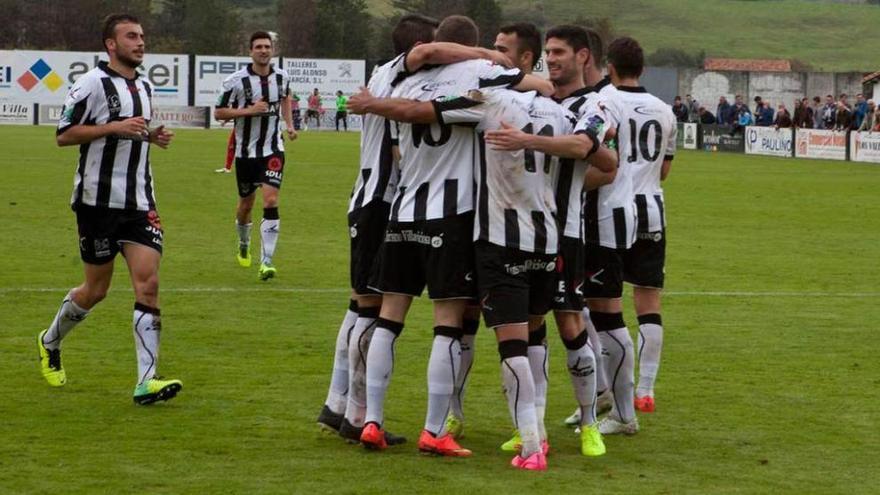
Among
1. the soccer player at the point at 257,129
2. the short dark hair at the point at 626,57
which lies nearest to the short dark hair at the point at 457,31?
the short dark hair at the point at 626,57

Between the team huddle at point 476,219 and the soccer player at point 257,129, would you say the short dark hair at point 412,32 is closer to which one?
the team huddle at point 476,219

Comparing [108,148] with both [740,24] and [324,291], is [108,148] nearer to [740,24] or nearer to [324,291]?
[324,291]

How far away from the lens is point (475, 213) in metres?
7.66

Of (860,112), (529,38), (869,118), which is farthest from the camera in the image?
(860,112)

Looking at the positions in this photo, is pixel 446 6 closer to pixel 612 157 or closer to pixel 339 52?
pixel 339 52

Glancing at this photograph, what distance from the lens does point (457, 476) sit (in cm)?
745

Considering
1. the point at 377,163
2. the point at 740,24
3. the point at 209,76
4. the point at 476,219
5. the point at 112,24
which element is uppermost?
the point at 740,24

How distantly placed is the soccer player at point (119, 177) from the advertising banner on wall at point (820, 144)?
39.4m

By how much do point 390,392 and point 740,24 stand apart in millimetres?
149453

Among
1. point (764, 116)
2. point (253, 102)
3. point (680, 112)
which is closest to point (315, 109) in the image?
point (680, 112)

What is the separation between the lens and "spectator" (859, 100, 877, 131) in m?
45.6

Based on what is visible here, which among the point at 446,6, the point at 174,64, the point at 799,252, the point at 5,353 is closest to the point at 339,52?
the point at 446,6

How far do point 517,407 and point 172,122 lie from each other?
196ft

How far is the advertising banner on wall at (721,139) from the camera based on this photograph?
53375 millimetres
